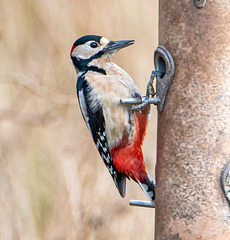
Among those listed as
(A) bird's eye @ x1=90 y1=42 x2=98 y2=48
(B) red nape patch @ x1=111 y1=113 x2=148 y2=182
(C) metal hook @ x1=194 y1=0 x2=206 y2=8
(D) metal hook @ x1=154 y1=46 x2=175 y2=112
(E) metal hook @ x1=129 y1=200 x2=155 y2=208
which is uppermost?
(C) metal hook @ x1=194 y1=0 x2=206 y2=8

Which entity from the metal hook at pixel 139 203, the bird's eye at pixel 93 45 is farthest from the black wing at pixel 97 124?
the metal hook at pixel 139 203

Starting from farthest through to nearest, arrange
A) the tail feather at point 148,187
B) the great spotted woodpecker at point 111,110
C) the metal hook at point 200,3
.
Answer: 1. the great spotted woodpecker at point 111,110
2. the tail feather at point 148,187
3. the metal hook at point 200,3

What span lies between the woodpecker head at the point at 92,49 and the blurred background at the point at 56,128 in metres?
1.41

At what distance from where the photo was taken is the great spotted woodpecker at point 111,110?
413 centimetres

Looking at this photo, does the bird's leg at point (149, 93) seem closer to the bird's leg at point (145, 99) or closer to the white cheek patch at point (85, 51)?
the bird's leg at point (145, 99)

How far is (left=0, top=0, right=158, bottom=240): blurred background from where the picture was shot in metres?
5.48

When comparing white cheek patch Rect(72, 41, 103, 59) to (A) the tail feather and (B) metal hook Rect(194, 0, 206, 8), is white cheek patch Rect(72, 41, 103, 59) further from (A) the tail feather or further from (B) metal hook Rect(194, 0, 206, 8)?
(B) metal hook Rect(194, 0, 206, 8)

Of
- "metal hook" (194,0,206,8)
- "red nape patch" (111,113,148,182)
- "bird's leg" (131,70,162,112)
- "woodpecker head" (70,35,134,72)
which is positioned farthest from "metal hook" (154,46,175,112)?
"red nape patch" (111,113,148,182)

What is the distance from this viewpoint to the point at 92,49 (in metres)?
4.23

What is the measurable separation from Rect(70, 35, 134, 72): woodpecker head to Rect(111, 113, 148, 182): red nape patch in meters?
0.53

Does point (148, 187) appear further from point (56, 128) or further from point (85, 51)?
point (56, 128)

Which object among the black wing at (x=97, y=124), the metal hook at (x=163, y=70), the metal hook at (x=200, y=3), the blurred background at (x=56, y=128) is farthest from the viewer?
the blurred background at (x=56, y=128)

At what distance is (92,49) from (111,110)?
1.60ft

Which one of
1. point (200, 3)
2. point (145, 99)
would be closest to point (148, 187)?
point (145, 99)
